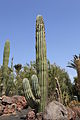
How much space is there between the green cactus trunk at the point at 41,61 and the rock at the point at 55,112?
35 cm

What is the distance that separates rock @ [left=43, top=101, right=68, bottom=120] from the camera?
812 cm

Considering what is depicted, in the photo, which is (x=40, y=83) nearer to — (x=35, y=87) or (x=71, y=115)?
(x=35, y=87)

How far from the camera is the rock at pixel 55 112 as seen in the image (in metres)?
8.12

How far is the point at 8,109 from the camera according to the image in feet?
38.6

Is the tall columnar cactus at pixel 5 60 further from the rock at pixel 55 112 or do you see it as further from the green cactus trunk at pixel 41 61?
the rock at pixel 55 112

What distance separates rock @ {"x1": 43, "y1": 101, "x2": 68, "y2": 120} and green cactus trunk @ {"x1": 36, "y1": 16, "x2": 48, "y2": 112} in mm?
353

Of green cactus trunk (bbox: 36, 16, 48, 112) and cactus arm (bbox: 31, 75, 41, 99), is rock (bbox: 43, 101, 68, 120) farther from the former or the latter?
cactus arm (bbox: 31, 75, 41, 99)

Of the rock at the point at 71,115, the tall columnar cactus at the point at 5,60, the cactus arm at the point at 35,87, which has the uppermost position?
the tall columnar cactus at the point at 5,60

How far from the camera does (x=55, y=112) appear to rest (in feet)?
27.4

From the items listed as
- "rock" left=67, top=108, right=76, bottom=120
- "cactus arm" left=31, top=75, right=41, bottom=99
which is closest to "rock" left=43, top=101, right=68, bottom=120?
"rock" left=67, top=108, right=76, bottom=120

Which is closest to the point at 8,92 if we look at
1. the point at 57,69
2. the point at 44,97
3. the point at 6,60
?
the point at 6,60

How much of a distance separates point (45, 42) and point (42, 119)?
3.11 m

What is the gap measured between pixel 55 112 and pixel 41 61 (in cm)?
207

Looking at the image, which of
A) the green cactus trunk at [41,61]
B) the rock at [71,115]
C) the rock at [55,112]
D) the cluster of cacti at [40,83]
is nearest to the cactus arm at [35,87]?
the cluster of cacti at [40,83]
